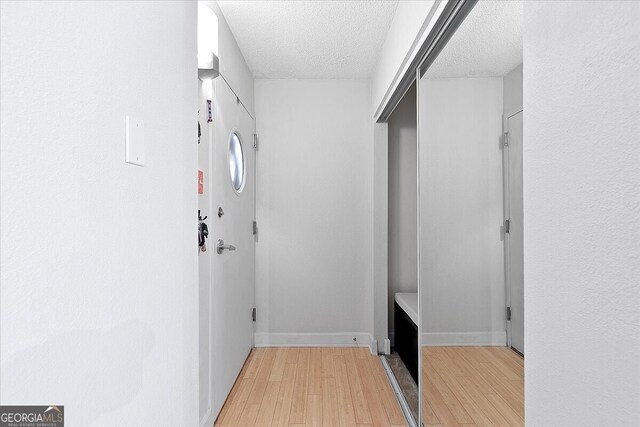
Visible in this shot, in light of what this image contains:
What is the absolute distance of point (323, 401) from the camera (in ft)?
8.11

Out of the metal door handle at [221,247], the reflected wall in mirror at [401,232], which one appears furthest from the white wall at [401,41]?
the metal door handle at [221,247]

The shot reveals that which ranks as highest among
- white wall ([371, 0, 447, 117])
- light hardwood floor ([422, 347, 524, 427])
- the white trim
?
white wall ([371, 0, 447, 117])

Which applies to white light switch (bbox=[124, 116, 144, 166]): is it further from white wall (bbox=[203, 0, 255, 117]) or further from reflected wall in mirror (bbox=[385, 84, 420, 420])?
reflected wall in mirror (bbox=[385, 84, 420, 420])

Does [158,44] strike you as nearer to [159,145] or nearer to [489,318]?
[159,145]

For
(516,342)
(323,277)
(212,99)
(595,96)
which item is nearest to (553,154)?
(595,96)

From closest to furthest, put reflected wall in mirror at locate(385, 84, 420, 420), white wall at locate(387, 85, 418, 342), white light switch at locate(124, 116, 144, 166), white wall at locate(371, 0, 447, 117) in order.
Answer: white light switch at locate(124, 116, 144, 166) < white wall at locate(371, 0, 447, 117) < reflected wall in mirror at locate(385, 84, 420, 420) < white wall at locate(387, 85, 418, 342)

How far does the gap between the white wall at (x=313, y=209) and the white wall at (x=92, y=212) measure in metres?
2.29

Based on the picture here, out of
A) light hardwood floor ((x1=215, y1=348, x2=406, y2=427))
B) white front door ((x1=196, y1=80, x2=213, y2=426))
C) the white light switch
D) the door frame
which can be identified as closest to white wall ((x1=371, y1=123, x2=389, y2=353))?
light hardwood floor ((x1=215, y1=348, x2=406, y2=427))

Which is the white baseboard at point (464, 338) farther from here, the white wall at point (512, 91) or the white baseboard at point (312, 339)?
the white baseboard at point (312, 339)

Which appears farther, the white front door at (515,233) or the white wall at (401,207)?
the white wall at (401,207)

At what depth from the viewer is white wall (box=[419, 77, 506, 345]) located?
121cm

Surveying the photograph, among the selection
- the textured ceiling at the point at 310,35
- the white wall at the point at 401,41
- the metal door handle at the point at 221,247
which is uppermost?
the textured ceiling at the point at 310,35

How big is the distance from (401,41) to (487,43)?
1.02m

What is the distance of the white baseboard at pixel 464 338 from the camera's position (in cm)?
118
